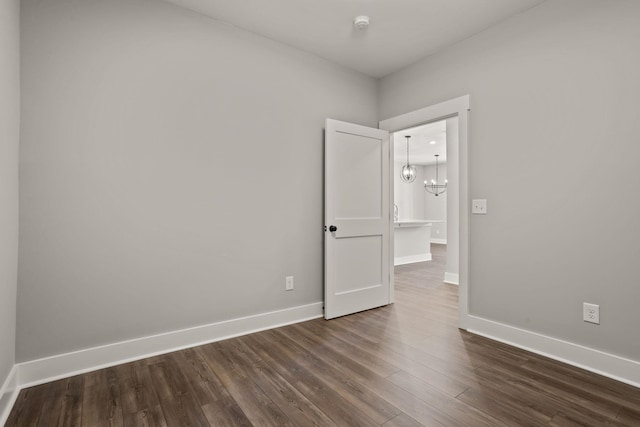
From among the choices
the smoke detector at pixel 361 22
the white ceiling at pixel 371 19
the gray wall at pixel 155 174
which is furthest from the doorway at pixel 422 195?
the gray wall at pixel 155 174

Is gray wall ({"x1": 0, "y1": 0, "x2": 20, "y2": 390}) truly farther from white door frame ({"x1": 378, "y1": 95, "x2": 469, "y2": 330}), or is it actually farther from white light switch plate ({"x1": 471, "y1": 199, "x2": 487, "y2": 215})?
white light switch plate ({"x1": 471, "y1": 199, "x2": 487, "y2": 215})

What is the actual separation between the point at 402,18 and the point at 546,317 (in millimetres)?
2666

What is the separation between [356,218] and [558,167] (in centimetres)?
178

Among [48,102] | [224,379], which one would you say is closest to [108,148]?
[48,102]

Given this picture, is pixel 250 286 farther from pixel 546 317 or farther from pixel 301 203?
pixel 546 317

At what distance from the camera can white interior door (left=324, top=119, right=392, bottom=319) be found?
315cm

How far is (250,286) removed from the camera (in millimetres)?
2809

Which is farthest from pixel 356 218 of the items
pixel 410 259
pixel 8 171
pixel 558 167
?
pixel 410 259

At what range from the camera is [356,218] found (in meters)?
3.35

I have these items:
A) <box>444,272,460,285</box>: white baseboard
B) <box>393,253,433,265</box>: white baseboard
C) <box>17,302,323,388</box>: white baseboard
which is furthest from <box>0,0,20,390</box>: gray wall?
<box>393,253,433,265</box>: white baseboard

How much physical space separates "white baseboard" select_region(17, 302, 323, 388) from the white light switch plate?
1.90 metres

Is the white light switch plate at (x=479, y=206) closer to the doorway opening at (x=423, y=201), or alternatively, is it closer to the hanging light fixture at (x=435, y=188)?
the doorway opening at (x=423, y=201)

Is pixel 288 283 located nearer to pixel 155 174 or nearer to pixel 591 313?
pixel 155 174

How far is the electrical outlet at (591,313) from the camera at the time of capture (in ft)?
6.96
